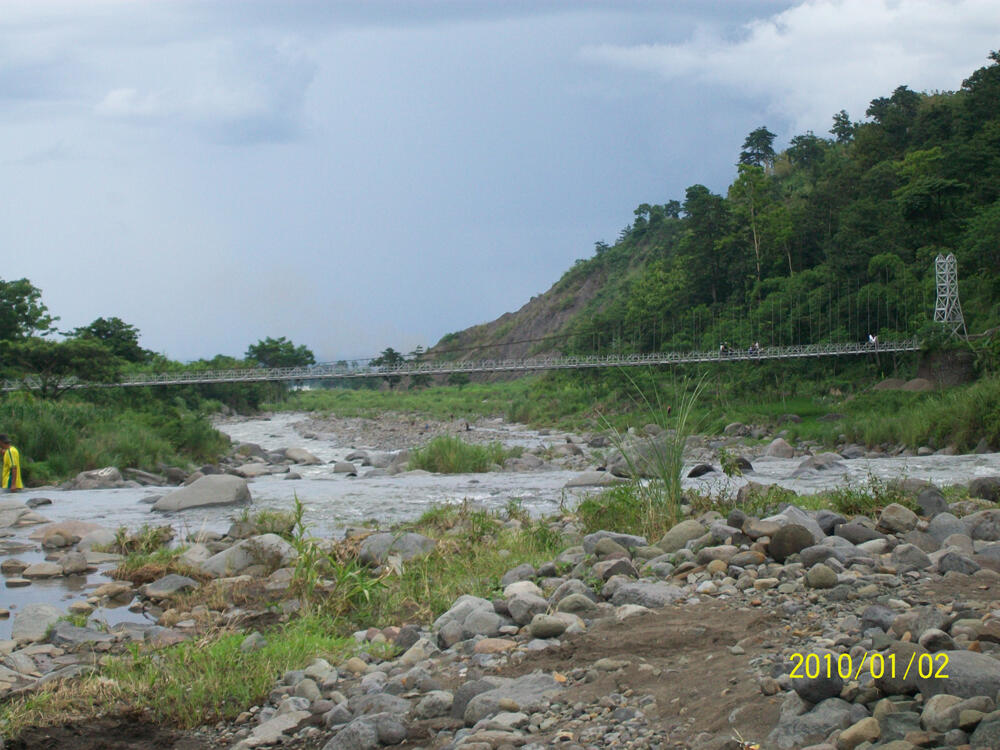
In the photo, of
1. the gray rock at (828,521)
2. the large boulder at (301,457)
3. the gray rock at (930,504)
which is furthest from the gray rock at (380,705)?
the large boulder at (301,457)

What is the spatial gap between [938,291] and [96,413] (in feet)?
89.8

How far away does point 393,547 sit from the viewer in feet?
25.5

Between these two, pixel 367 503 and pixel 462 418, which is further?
pixel 462 418

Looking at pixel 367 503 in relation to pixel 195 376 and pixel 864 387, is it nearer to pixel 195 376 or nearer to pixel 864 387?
pixel 864 387

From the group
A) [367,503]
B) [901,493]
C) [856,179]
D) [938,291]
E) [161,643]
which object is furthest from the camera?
[856,179]

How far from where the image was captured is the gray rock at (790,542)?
17.8ft

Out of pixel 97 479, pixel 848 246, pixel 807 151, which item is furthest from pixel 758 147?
pixel 97 479

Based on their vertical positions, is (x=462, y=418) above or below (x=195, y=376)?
below

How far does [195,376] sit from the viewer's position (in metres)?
41.1

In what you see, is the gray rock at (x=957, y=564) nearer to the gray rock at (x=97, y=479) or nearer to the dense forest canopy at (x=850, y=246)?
the gray rock at (x=97, y=479)

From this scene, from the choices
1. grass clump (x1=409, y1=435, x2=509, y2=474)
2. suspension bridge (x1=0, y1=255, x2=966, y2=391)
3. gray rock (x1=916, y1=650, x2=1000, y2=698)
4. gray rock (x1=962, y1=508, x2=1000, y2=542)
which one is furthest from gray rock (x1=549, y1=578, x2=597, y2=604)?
suspension bridge (x1=0, y1=255, x2=966, y2=391)

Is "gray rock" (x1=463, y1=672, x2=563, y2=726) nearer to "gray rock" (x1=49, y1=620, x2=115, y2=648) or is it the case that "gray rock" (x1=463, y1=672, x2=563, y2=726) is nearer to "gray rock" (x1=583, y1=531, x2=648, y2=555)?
"gray rock" (x1=583, y1=531, x2=648, y2=555)

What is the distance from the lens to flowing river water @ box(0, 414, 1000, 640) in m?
9.61

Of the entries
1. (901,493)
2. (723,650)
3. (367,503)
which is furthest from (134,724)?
(367,503)
